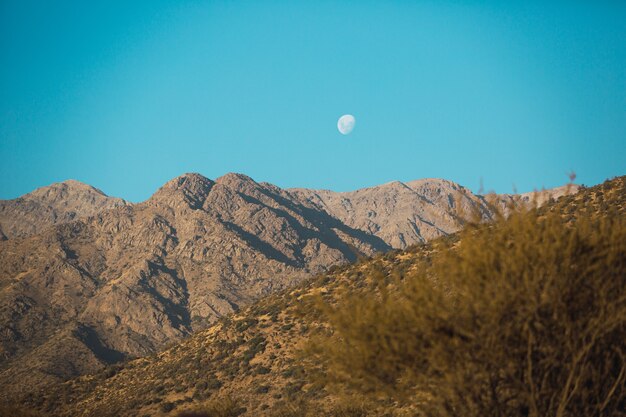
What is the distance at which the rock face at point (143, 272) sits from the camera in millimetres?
111000

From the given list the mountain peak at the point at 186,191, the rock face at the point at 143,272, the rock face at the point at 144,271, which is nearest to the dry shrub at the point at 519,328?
the rock face at the point at 144,271

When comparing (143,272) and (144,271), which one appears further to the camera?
(144,271)

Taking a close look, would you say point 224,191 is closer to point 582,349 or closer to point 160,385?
point 160,385

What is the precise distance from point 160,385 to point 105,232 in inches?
4674

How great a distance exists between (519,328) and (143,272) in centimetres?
13471

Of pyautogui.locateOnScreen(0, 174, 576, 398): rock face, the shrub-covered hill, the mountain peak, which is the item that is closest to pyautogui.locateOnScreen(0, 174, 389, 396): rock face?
pyautogui.locateOnScreen(0, 174, 576, 398): rock face

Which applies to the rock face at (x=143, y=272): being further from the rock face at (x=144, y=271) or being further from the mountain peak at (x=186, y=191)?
the mountain peak at (x=186, y=191)

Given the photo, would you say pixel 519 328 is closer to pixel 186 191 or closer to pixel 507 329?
pixel 507 329

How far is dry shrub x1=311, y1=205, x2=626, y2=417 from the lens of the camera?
13.3 m

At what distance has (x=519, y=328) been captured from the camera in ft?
44.2

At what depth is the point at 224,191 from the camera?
594 feet

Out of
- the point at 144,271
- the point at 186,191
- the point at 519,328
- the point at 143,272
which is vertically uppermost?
the point at 186,191

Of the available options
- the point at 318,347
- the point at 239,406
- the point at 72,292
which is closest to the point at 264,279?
the point at 72,292

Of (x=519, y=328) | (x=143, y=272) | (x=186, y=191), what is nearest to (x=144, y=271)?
(x=143, y=272)
